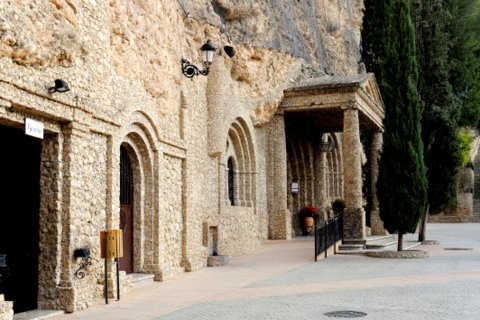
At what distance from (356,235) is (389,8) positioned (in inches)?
296

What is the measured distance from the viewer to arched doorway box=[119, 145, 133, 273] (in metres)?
12.8

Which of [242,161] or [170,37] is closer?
[170,37]

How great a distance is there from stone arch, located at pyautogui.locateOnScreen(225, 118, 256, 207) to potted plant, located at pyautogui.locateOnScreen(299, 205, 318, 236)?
530 centimetres

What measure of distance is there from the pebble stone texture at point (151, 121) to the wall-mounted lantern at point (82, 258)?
0.42ft

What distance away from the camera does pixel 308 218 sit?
24.8 metres

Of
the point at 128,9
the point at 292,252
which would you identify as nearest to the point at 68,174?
the point at 128,9

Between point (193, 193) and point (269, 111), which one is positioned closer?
point (193, 193)

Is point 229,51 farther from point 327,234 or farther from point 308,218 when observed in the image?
point 308,218

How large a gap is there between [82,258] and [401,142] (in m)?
11.0

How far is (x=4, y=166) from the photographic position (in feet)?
32.8

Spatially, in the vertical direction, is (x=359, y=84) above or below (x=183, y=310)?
above

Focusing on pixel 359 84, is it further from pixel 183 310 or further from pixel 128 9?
pixel 183 310

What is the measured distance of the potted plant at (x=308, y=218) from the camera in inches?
977

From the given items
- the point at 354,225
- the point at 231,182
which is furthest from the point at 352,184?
the point at 231,182
